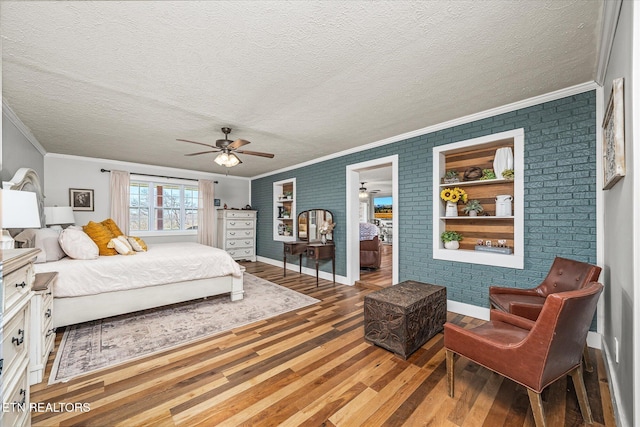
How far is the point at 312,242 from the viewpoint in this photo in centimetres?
545

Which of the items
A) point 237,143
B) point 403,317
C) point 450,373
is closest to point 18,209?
point 237,143

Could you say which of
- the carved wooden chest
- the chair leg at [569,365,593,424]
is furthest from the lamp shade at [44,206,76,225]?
the chair leg at [569,365,593,424]

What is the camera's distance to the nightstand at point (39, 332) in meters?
2.00

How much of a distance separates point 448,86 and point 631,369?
2.43 metres

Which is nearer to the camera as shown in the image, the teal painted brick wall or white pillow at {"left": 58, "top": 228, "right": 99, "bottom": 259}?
the teal painted brick wall

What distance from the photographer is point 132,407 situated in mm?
1743

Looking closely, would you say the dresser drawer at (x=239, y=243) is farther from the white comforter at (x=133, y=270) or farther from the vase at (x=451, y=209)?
the vase at (x=451, y=209)

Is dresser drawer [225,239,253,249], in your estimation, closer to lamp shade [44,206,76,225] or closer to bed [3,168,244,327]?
bed [3,168,244,327]

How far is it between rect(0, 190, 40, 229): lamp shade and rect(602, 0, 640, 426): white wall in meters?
3.63

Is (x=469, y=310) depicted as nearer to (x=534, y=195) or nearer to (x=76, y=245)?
(x=534, y=195)

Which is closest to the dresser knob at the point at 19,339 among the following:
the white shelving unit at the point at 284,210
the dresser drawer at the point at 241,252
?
the white shelving unit at the point at 284,210

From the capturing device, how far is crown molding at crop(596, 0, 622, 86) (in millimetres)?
1569

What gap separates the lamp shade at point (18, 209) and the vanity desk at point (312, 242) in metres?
3.59

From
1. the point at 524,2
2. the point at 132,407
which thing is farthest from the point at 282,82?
the point at 132,407
